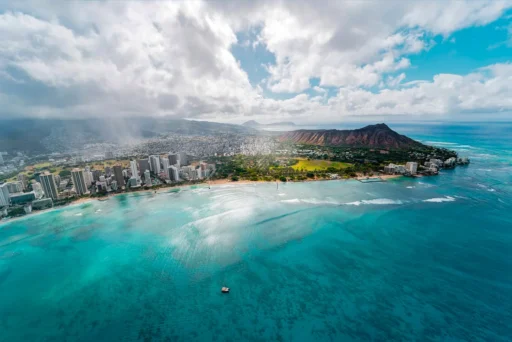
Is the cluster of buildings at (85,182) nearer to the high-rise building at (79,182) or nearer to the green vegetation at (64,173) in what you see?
the high-rise building at (79,182)

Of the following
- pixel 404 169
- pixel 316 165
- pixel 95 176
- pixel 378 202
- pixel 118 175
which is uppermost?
pixel 118 175

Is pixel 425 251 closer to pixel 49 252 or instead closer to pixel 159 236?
pixel 159 236

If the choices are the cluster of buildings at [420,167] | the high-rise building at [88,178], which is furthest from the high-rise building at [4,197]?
the cluster of buildings at [420,167]

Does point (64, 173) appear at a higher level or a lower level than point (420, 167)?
higher

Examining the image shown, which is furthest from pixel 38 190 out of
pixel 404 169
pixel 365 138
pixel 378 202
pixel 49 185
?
pixel 365 138

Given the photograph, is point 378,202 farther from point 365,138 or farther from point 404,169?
point 365,138

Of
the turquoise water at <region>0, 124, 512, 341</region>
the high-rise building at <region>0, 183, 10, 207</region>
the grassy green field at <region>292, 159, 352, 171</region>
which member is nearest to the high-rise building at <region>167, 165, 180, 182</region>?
the turquoise water at <region>0, 124, 512, 341</region>
